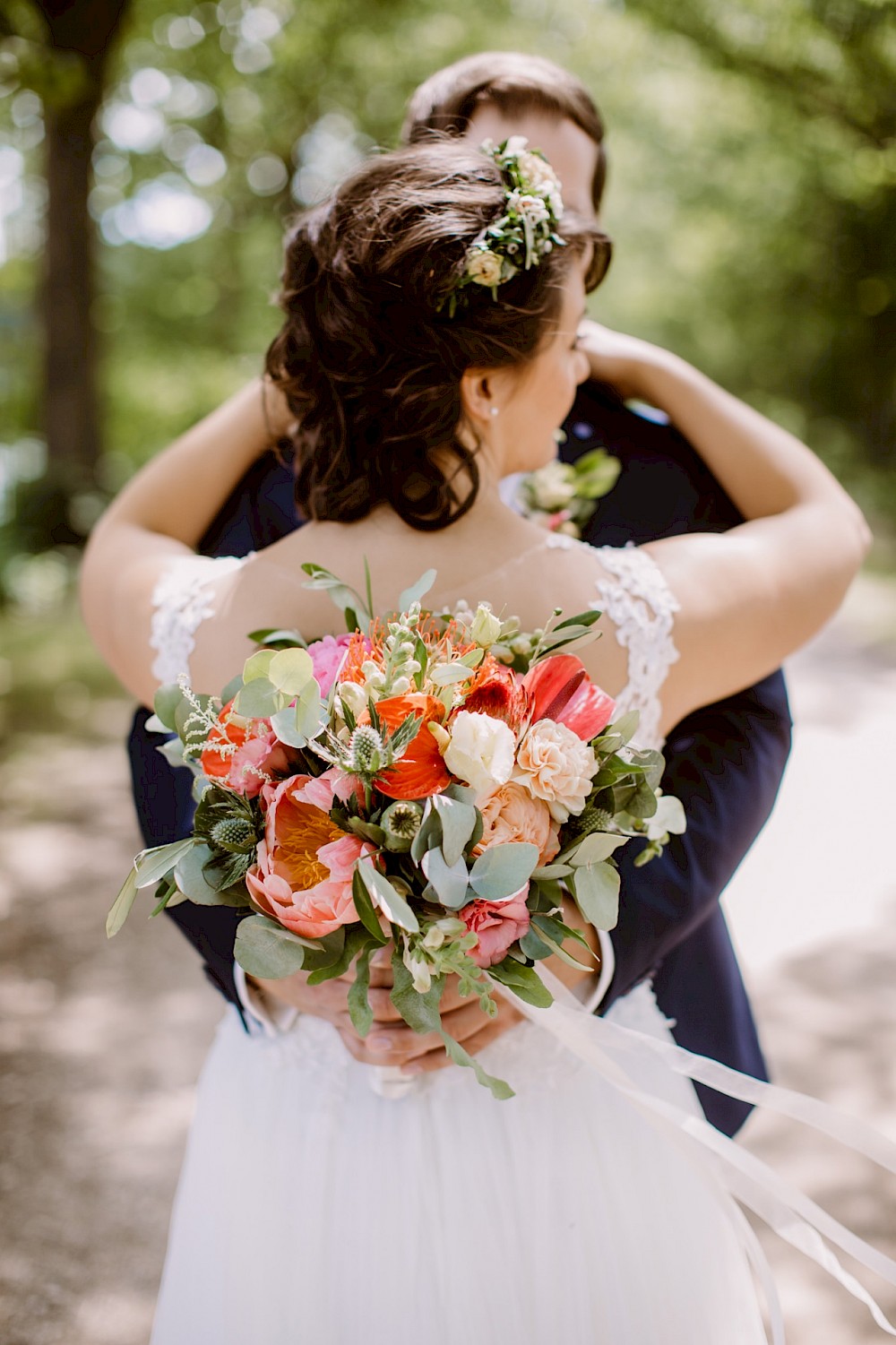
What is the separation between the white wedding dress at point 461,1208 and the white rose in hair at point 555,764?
1.32ft

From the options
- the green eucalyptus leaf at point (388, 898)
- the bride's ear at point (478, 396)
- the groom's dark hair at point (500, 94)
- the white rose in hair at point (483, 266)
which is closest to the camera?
the green eucalyptus leaf at point (388, 898)

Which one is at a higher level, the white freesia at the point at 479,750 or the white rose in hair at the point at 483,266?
the white rose in hair at the point at 483,266

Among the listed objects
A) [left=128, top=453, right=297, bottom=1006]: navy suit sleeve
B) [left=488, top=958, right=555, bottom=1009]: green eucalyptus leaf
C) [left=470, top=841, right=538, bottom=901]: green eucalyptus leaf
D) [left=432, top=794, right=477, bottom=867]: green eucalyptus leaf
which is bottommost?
[left=128, top=453, right=297, bottom=1006]: navy suit sleeve

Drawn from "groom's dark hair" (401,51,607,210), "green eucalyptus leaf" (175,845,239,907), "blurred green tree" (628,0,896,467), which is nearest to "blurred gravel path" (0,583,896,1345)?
"green eucalyptus leaf" (175,845,239,907)

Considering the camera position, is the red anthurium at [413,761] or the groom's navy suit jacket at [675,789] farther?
the groom's navy suit jacket at [675,789]

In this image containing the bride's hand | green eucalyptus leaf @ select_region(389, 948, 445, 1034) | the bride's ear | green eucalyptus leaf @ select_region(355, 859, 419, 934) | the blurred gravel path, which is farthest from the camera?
the blurred gravel path

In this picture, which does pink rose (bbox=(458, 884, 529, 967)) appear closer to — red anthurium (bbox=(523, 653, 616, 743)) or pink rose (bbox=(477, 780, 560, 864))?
pink rose (bbox=(477, 780, 560, 864))

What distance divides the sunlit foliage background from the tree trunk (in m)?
0.18

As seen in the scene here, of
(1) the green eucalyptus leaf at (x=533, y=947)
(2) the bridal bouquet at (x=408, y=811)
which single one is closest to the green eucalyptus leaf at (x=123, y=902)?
(2) the bridal bouquet at (x=408, y=811)

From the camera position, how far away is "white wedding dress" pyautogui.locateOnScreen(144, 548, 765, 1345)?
61.7 inches

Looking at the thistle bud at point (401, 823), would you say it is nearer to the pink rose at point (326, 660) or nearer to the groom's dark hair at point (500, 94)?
the pink rose at point (326, 660)

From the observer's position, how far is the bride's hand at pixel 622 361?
2266mm

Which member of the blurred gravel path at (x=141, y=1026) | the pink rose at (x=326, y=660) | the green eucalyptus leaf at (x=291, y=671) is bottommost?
the blurred gravel path at (x=141, y=1026)

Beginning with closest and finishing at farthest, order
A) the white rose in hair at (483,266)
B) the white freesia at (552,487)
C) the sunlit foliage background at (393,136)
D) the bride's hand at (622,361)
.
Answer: the white rose in hair at (483,266) → the white freesia at (552,487) → the bride's hand at (622,361) → the sunlit foliage background at (393,136)
